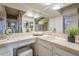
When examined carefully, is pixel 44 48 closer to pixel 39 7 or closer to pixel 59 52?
pixel 59 52

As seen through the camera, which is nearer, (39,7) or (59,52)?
(59,52)

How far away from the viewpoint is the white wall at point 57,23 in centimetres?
113

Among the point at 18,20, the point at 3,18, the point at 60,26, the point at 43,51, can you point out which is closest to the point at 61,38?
the point at 60,26

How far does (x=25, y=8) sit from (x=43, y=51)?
0.58m

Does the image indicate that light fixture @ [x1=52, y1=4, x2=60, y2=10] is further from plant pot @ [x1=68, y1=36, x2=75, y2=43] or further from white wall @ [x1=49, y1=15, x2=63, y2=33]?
plant pot @ [x1=68, y1=36, x2=75, y2=43]

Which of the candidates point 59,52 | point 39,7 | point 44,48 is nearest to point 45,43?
point 44,48

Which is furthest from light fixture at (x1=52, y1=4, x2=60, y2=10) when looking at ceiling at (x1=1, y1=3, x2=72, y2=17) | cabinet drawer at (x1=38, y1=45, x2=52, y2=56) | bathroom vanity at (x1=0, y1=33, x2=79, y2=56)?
cabinet drawer at (x1=38, y1=45, x2=52, y2=56)

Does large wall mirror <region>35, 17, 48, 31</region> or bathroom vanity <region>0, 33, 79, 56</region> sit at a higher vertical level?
large wall mirror <region>35, 17, 48, 31</region>

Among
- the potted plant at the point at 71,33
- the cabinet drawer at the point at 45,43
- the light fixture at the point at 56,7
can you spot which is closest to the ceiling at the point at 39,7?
the light fixture at the point at 56,7

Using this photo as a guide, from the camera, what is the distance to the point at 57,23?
1.15 m

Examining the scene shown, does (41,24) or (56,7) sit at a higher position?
(56,7)

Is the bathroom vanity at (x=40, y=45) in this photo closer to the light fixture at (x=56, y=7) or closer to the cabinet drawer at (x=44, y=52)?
the cabinet drawer at (x=44, y=52)

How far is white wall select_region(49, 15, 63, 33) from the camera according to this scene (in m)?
1.13

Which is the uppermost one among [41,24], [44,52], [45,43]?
[41,24]
